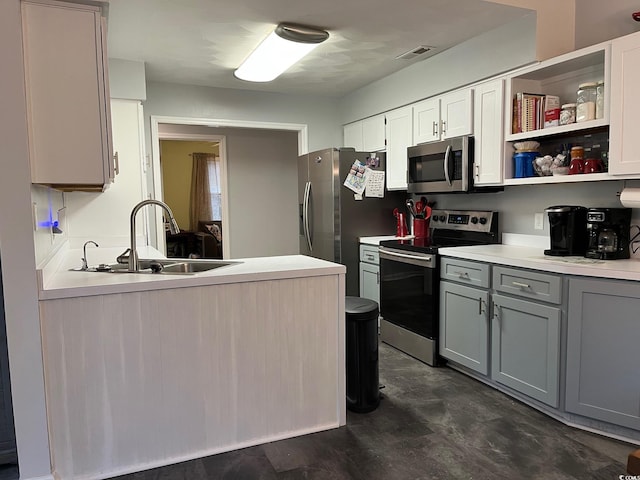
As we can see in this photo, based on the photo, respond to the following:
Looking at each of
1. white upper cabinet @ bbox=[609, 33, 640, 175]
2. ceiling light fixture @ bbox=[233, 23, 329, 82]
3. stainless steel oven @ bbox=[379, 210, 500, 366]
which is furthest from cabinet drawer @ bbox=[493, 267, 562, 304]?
ceiling light fixture @ bbox=[233, 23, 329, 82]

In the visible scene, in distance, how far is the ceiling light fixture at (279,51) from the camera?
2887 mm

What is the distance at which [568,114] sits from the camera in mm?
2613

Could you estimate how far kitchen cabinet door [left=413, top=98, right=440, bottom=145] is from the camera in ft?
11.6

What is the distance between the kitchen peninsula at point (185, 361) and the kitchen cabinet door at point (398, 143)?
1.87 m

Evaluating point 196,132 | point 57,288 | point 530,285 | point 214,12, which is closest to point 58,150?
point 57,288

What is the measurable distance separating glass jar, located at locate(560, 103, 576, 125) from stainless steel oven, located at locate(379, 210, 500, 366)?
0.87 m

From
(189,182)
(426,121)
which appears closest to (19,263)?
(426,121)

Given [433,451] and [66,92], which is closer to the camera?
[66,92]

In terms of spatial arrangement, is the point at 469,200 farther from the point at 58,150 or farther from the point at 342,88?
the point at 58,150

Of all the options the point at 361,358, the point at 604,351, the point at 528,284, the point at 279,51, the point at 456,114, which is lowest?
the point at 361,358

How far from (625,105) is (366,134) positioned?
98.1 inches

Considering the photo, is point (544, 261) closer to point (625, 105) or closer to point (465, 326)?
point (465, 326)

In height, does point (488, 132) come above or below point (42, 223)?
above

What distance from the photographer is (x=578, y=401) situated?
2.29 m
